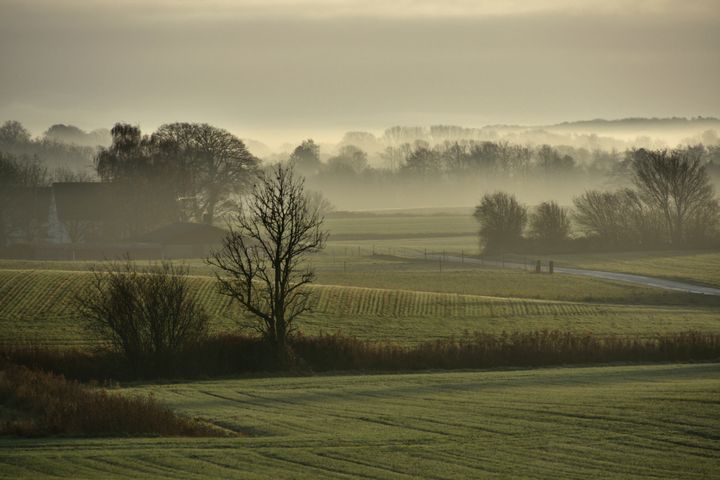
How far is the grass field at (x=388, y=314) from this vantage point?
43.8 m

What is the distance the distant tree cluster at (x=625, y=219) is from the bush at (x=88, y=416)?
68.2m

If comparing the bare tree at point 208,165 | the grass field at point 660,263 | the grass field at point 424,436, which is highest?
the bare tree at point 208,165

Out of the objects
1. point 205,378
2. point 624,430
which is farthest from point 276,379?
point 624,430

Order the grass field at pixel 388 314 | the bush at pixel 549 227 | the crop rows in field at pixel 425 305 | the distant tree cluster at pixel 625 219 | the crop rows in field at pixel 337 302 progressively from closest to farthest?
the grass field at pixel 388 314 < the crop rows in field at pixel 337 302 < the crop rows in field at pixel 425 305 < the distant tree cluster at pixel 625 219 < the bush at pixel 549 227

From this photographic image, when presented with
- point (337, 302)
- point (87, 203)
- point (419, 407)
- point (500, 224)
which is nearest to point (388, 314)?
point (337, 302)

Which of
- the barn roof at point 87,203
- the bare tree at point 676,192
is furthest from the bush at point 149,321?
the bare tree at point 676,192

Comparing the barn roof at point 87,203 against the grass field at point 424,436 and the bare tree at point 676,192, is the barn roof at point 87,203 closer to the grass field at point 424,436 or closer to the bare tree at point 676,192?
the bare tree at point 676,192

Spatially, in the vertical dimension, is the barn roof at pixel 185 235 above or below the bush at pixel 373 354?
above

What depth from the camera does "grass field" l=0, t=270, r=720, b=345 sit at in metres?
43.8

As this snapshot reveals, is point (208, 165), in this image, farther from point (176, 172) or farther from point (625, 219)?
point (625, 219)

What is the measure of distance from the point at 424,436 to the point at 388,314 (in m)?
26.4

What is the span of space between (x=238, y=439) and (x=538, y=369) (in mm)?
17438

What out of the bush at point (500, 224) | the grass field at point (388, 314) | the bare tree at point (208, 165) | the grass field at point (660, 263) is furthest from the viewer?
the bare tree at point (208, 165)

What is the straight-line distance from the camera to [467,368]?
122ft
